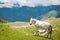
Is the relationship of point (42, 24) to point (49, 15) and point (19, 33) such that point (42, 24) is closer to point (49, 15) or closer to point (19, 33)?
point (49, 15)

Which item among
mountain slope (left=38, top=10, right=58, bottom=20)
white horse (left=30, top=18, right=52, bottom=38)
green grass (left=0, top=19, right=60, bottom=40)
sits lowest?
green grass (left=0, top=19, right=60, bottom=40)

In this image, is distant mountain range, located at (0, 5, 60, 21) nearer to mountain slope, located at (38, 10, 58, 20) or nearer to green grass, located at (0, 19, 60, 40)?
mountain slope, located at (38, 10, 58, 20)

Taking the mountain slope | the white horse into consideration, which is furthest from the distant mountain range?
the white horse

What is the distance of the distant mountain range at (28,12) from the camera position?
3.54 metres

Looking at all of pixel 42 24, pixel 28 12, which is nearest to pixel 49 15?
pixel 42 24

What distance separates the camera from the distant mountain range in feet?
11.6

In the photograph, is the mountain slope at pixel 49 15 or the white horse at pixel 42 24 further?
the mountain slope at pixel 49 15

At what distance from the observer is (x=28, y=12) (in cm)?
359

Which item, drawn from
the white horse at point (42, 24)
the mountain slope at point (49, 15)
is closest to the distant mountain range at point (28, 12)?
the mountain slope at point (49, 15)

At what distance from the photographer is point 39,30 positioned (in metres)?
3.45

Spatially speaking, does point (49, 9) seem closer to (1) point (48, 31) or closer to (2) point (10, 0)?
(1) point (48, 31)

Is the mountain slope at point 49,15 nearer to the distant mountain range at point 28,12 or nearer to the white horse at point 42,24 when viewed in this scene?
the distant mountain range at point 28,12

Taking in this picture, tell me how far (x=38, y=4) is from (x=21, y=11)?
15.4 inches

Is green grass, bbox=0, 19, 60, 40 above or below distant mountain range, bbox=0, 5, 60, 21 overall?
below
